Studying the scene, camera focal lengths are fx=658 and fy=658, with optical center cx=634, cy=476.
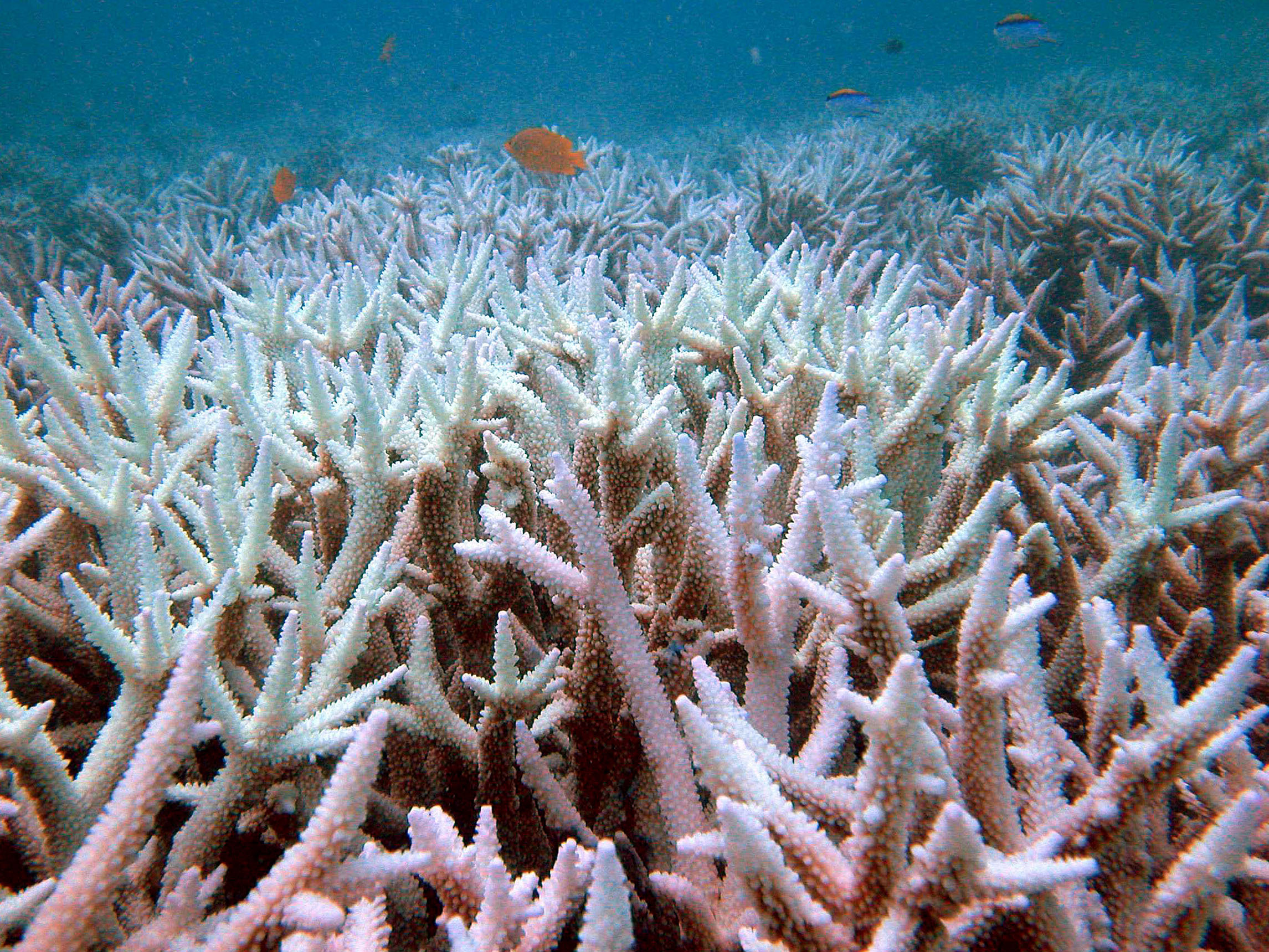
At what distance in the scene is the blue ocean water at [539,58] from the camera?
33875mm

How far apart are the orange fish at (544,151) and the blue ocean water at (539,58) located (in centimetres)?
1946

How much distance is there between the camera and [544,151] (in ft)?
20.5

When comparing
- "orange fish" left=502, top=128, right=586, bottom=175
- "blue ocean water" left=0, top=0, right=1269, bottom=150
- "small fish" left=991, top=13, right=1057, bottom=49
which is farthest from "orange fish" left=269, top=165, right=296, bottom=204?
"blue ocean water" left=0, top=0, right=1269, bottom=150

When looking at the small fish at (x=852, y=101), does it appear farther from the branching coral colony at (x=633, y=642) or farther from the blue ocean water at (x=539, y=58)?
the blue ocean water at (x=539, y=58)

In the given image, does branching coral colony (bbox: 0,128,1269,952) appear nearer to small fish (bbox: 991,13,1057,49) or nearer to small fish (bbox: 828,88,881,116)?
small fish (bbox: 828,88,881,116)

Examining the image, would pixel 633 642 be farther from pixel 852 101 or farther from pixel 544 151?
pixel 852 101

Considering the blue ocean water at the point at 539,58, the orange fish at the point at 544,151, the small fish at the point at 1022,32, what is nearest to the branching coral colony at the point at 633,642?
the orange fish at the point at 544,151

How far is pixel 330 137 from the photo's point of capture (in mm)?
17562

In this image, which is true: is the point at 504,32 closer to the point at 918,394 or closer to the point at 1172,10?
the point at 1172,10

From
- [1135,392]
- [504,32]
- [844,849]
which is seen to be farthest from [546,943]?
[504,32]

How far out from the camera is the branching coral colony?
91cm

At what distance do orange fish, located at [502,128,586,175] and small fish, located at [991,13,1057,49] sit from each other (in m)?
7.79

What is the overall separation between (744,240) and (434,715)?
6.45 ft

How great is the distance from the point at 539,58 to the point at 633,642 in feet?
274
